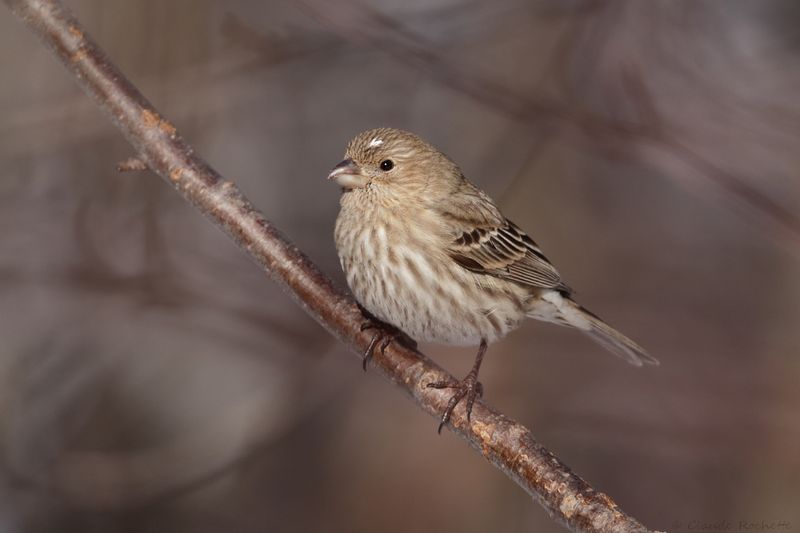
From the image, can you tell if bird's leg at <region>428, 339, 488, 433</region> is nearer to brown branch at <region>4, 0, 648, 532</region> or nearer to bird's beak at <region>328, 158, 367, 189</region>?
brown branch at <region>4, 0, 648, 532</region>

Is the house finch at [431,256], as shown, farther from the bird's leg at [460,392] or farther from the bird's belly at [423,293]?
→ the bird's leg at [460,392]

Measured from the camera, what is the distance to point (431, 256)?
503 centimetres

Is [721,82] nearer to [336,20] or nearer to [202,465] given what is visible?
[336,20]

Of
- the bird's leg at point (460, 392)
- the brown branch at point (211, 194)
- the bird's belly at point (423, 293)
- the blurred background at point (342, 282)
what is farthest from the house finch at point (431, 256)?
the blurred background at point (342, 282)

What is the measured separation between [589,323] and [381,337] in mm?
1385

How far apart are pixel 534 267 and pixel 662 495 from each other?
356 centimetres

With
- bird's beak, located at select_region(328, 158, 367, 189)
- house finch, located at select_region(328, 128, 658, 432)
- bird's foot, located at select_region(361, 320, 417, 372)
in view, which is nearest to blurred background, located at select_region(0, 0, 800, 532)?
house finch, located at select_region(328, 128, 658, 432)

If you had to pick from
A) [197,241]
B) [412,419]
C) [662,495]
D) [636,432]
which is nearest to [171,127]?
[197,241]

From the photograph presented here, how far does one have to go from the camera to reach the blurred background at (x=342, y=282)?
284 inches

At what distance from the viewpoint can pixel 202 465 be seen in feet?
23.5

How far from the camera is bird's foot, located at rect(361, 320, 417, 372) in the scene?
481 centimetres

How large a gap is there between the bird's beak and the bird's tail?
132 cm

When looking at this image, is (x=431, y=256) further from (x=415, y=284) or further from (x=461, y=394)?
(x=461, y=394)

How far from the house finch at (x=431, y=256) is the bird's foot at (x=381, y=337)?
21 millimetres
